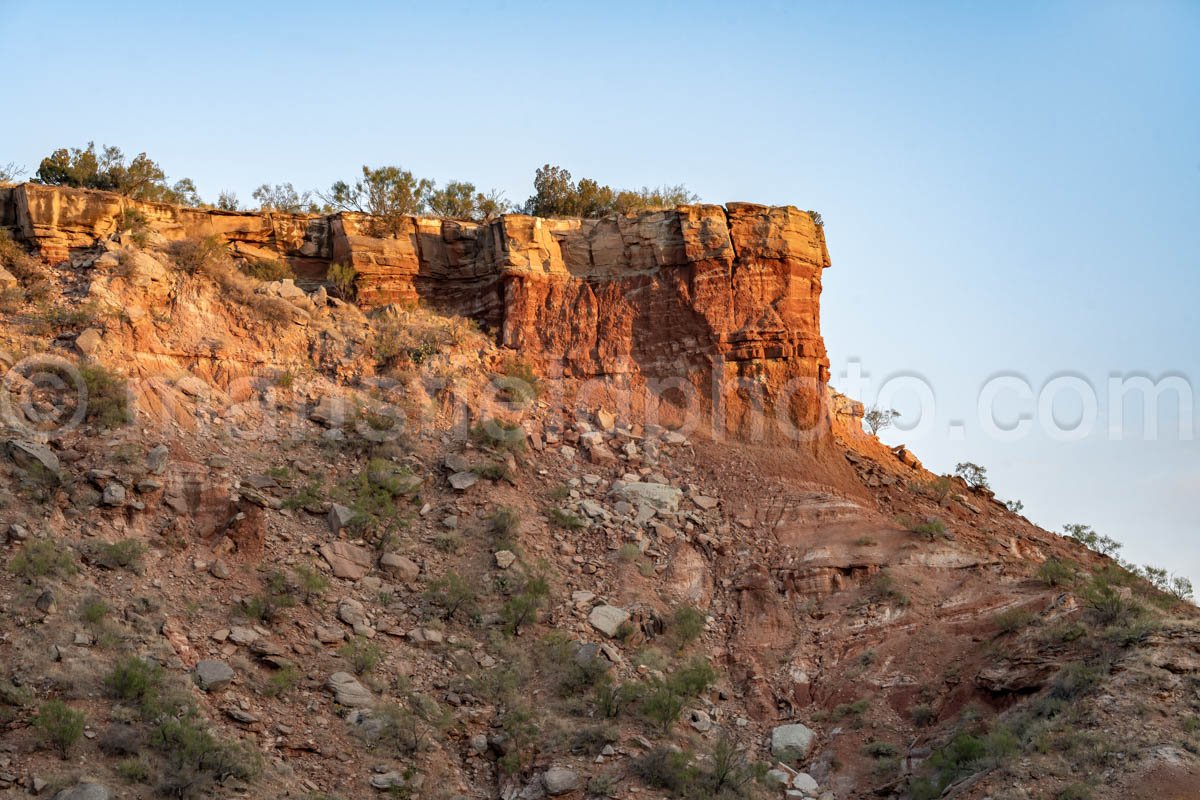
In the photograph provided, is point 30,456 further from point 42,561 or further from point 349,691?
point 349,691

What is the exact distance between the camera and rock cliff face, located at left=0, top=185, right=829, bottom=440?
26141 millimetres

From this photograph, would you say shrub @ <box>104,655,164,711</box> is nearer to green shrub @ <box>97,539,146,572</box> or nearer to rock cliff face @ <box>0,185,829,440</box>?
green shrub @ <box>97,539,146,572</box>

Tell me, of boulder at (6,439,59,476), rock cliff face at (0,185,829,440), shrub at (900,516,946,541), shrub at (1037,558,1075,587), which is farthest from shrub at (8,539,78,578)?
shrub at (1037,558,1075,587)

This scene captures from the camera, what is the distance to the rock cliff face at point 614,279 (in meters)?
26.1

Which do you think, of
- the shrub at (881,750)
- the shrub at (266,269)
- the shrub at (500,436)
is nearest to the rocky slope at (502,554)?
the shrub at (881,750)

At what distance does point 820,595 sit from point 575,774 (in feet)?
21.9

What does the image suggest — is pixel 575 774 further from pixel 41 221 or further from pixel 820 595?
pixel 41 221

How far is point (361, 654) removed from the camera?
18828 mm

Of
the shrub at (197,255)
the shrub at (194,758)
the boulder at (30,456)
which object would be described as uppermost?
the shrub at (197,255)

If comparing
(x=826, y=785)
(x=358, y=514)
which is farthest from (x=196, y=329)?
(x=826, y=785)

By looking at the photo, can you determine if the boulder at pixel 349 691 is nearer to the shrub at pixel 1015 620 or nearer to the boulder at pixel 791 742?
the boulder at pixel 791 742

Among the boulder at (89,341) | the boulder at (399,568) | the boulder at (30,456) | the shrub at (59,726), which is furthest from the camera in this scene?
the boulder at (89,341)

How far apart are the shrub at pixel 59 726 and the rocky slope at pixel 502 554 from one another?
0.05 metres

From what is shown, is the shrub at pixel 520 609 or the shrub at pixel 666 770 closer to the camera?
the shrub at pixel 666 770
